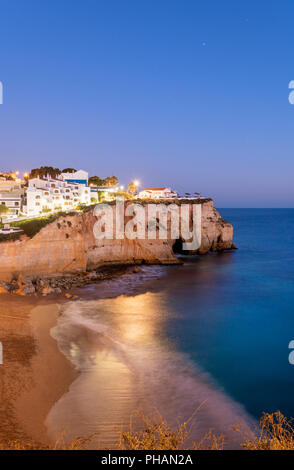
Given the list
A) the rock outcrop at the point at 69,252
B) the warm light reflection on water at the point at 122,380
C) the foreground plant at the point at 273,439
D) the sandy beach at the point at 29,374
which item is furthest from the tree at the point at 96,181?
the foreground plant at the point at 273,439

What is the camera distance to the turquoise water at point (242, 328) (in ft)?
41.7

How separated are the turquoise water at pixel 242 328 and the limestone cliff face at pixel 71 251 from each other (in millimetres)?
5552

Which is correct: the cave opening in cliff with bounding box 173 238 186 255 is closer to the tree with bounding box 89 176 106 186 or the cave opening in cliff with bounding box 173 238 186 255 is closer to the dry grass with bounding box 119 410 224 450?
the tree with bounding box 89 176 106 186

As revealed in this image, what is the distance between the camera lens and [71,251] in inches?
1118

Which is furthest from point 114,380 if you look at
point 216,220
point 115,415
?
point 216,220

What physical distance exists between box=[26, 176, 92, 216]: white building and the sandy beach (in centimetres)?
2088

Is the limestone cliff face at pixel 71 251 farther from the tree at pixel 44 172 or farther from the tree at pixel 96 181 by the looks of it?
the tree at pixel 96 181

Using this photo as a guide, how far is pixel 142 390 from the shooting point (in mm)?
11422

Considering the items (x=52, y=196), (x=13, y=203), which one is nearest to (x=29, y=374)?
(x=52, y=196)

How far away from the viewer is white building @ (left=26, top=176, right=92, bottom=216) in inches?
1515

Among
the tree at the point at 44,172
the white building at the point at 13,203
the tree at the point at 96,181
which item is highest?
the tree at the point at 44,172

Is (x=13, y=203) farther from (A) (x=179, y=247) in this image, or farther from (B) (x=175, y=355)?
(B) (x=175, y=355)

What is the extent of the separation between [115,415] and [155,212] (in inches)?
1215
